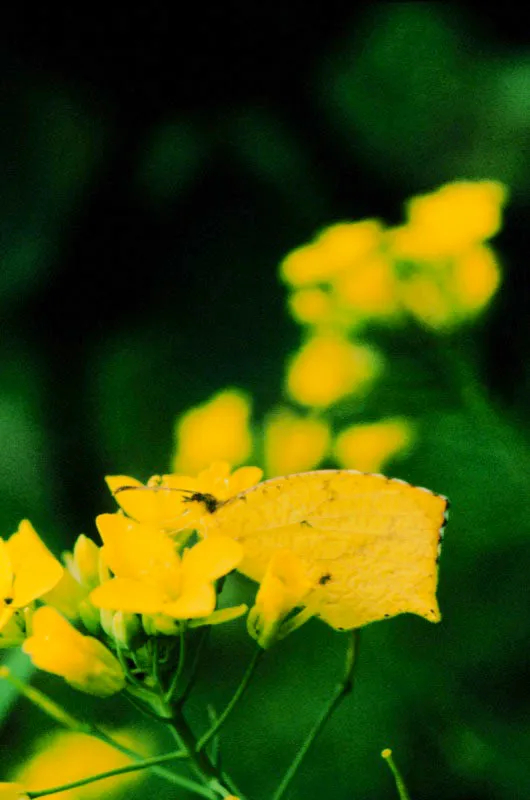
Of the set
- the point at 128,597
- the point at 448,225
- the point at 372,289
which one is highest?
the point at 448,225

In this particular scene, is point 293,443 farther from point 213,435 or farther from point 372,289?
point 372,289

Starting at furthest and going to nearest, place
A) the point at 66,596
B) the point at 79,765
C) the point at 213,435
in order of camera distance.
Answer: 1. the point at 213,435
2. the point at 79,765
3. the point at 66,596

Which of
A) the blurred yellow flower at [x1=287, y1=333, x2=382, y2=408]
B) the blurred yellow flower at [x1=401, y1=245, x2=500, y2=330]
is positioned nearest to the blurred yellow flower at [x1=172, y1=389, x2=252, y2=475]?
the blurred yellow flower at [x1=287, y1=333, x2=382, y2=408]

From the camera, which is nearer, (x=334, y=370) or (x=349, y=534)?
(x=349, y=534)

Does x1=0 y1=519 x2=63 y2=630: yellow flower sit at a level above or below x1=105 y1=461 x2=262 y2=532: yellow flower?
below

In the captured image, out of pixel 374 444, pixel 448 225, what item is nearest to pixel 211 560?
pixel 374 444

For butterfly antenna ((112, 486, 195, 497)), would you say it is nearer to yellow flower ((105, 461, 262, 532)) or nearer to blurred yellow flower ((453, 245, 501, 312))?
yellow flower ((105, 461, 262, 532))
